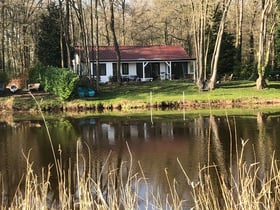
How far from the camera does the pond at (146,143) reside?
518 inches

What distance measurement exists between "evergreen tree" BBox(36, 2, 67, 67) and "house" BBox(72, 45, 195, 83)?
227 cm

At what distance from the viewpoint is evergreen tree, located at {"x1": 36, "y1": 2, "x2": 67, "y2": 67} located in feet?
146

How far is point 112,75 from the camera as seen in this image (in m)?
46.0

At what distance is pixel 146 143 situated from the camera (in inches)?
742

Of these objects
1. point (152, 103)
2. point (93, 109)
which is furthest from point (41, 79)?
point (152, 103)

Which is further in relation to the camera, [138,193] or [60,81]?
[60,81]

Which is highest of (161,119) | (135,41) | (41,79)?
(135,41)

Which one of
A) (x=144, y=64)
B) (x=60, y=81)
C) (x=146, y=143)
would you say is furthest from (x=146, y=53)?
(x=146, y=143)

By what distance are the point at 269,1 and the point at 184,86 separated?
29.8 feet

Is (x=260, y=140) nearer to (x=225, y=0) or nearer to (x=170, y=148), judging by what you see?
(x=170, y=148)

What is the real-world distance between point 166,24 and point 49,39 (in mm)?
16605

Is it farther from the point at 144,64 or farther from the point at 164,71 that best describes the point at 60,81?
the point at 164,71

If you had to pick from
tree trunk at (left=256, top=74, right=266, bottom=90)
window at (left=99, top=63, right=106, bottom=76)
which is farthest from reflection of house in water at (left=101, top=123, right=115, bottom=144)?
window at (left=99, top=63, right=106, bottom=76)

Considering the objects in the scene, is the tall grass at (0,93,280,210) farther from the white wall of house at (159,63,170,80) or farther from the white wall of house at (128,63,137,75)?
the white wall of house at (128,63,137,75)
